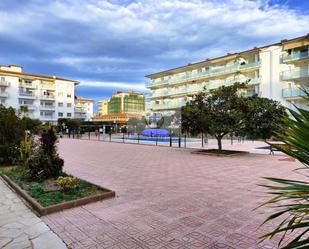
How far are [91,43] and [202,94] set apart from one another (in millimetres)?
12484

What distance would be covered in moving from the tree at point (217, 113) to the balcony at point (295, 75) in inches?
706

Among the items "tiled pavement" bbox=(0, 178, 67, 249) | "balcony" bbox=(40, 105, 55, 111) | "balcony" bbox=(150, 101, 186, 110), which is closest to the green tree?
"tiled pavement" bbox=(0, 178, 67, 249)

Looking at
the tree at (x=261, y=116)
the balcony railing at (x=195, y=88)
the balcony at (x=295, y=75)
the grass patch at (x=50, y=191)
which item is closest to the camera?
the grass patch at (x=50, y=191)

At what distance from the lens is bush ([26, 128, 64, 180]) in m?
7.35

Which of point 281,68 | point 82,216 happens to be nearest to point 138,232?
point 82,216

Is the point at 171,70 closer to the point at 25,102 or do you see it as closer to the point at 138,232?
the point at 25,102

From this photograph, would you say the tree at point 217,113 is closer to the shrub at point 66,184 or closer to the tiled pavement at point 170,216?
the tiled pavement at point 170,216

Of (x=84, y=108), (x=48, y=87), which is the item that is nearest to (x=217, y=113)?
(x=48, y=87)

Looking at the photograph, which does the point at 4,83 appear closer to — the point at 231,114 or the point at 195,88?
the point at 195,88

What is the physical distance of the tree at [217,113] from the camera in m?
14.0

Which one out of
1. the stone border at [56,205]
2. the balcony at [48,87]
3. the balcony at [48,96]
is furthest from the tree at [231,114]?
the balcony at [48,87]

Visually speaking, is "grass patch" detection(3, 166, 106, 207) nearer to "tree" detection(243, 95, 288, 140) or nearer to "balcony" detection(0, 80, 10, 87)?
"tree" detection(243, 95, 288, 140)

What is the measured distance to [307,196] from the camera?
1742 mm

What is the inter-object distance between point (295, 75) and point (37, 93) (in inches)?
2061
